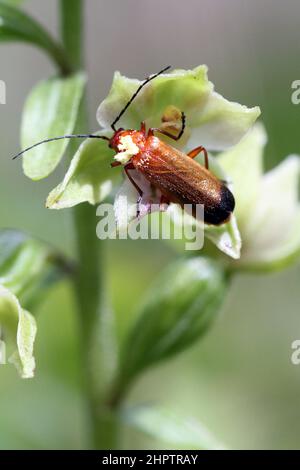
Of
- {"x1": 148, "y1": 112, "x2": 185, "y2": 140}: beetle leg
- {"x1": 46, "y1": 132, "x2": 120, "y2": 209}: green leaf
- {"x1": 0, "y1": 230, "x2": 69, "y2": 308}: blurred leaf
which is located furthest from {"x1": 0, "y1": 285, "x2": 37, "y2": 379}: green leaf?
{"x1": 148, "y1": 112, "x2": 185, "y2": 140}: beetle leg

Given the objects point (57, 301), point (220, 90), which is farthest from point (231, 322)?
point (220, 90)

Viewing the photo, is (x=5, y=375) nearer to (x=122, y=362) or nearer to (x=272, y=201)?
(x=122, y=362)

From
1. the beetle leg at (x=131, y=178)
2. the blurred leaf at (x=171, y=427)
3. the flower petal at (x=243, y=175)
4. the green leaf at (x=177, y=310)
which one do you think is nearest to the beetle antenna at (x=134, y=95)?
the beetle leg at (x=131, y=178)

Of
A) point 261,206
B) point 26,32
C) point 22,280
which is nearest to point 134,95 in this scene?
point 26,32

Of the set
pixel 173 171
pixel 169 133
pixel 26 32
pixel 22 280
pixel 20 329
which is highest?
pixel 26 32

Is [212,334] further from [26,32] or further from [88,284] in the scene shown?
[26,32]
